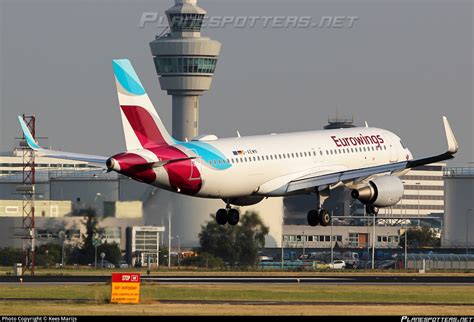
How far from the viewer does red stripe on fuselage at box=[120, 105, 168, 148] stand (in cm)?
8344

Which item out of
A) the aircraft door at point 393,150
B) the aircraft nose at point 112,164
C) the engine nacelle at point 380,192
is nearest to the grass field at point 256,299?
the engine nacelle at point 380,192

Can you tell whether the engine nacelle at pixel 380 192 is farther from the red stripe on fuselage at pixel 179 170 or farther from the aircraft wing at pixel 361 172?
the red stripe on fuselage at pixel 179 170

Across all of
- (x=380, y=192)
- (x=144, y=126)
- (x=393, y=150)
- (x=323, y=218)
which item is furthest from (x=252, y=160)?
(x=393, y=150)

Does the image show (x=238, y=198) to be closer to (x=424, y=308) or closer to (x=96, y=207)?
(x=424, y=308)

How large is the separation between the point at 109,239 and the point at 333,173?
42226 mm

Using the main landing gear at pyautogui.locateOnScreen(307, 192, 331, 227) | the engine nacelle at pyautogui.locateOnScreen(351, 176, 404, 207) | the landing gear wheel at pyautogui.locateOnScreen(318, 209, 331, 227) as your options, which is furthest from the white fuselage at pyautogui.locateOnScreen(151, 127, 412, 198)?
the landing gear wheel at pyautogui.locateOnScreen(318, 209, 331, 227)

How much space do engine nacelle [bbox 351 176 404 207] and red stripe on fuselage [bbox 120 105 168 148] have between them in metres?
15.7

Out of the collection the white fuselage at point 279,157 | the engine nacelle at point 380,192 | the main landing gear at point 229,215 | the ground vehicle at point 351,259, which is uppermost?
the white fuselage at point 279,157

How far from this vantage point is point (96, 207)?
123 m

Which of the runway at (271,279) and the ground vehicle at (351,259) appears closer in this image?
the runway at (271,279)

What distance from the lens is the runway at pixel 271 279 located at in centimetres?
9744

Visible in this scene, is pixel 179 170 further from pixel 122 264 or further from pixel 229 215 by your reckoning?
pixel 122 264

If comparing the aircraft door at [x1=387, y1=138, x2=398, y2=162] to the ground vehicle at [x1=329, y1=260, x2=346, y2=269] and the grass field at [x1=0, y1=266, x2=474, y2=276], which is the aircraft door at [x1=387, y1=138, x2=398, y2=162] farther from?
the ground vehicle at [x1=329, y1=260, x2=346, y2=269]

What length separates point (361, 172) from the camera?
3600 inches
